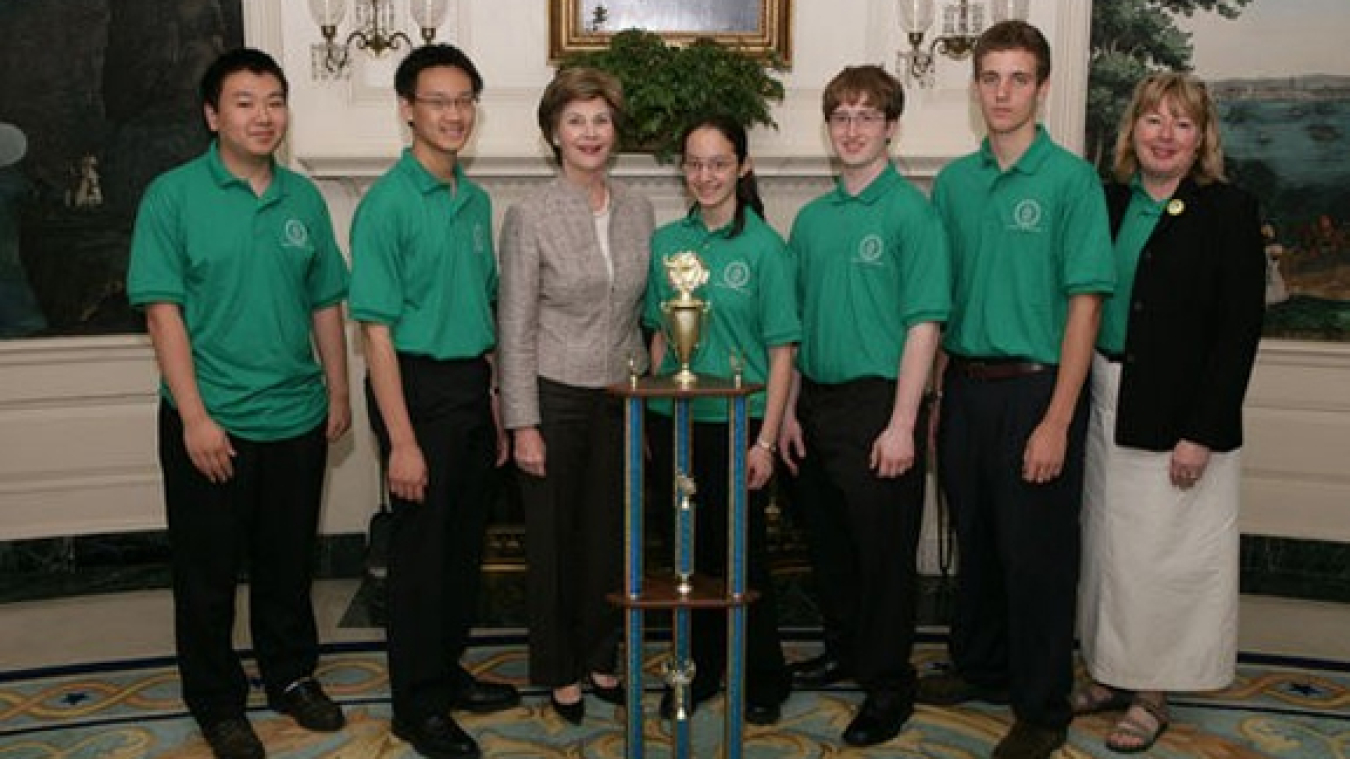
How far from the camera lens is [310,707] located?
3.74 metres

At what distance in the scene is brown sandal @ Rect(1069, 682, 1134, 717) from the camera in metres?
3.85

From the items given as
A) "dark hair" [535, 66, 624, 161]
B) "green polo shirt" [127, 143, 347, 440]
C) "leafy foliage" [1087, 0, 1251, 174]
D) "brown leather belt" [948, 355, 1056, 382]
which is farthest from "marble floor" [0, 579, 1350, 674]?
"dark hair" [535, 66, 624, 161]

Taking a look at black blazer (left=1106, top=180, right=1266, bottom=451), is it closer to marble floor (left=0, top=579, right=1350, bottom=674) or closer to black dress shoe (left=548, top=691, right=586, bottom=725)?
marble floor (left=0, top=579, right=1350, bottom=674)

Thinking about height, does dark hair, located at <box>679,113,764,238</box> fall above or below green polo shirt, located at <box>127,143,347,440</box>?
above

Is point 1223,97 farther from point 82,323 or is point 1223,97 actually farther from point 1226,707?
point 82,323

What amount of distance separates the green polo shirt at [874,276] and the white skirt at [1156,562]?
57 cm

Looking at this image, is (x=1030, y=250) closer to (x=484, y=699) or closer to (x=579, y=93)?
(x=579, y=93)

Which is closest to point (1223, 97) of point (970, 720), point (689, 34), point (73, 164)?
point (689, 34)

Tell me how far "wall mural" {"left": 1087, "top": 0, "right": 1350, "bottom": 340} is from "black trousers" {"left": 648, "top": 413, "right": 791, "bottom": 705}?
2.58m

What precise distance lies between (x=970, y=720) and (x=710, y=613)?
2.70ft

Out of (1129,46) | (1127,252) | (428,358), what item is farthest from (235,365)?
(1129,46)

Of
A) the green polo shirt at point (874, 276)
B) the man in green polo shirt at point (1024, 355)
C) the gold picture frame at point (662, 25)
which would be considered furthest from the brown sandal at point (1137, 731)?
the gold picture frame at point (662, 25)

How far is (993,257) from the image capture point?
341cm

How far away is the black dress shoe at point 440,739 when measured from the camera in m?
3.53
